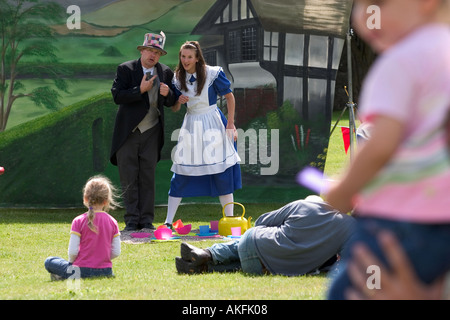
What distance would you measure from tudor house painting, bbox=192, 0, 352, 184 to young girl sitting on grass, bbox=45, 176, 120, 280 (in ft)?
12.0

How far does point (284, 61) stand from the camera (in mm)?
7547

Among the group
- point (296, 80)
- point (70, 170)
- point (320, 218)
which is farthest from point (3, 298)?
point (296, 80)

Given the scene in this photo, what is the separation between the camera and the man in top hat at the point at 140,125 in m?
6.27

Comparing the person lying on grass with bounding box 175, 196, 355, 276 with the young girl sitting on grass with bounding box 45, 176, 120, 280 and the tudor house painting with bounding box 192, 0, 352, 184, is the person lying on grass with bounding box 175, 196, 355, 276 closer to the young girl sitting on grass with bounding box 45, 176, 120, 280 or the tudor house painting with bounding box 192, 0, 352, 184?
the young girl sitting on grass with bounding box 45, 176, 120, 280

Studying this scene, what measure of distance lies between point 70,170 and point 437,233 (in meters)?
6.48

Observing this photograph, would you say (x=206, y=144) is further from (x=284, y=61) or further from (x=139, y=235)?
(x=284, y=61)

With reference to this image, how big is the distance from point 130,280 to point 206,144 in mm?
2508

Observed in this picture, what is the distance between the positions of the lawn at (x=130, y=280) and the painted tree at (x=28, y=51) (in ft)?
4.42

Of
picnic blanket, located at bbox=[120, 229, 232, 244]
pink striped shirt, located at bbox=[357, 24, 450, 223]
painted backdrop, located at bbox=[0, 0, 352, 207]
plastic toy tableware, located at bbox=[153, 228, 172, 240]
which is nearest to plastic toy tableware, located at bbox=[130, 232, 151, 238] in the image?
picnic blanket, located at bbox=[120, 229, 232, 244]

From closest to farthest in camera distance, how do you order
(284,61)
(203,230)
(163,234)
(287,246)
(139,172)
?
1. (287,246)
2. (163,234)
3. (203,230)
4. (139,172)
5. (284,61)

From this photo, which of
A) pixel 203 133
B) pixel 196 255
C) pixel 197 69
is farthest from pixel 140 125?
pixel 196 255

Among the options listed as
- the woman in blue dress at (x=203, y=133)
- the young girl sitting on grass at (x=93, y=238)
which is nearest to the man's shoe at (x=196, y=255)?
the young girl sitting on grass at (x=93, y=238)

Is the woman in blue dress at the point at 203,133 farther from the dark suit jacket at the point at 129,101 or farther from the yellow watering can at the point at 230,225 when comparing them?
the yellow watering can at the point at 230,225

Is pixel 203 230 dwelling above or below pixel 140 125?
below
